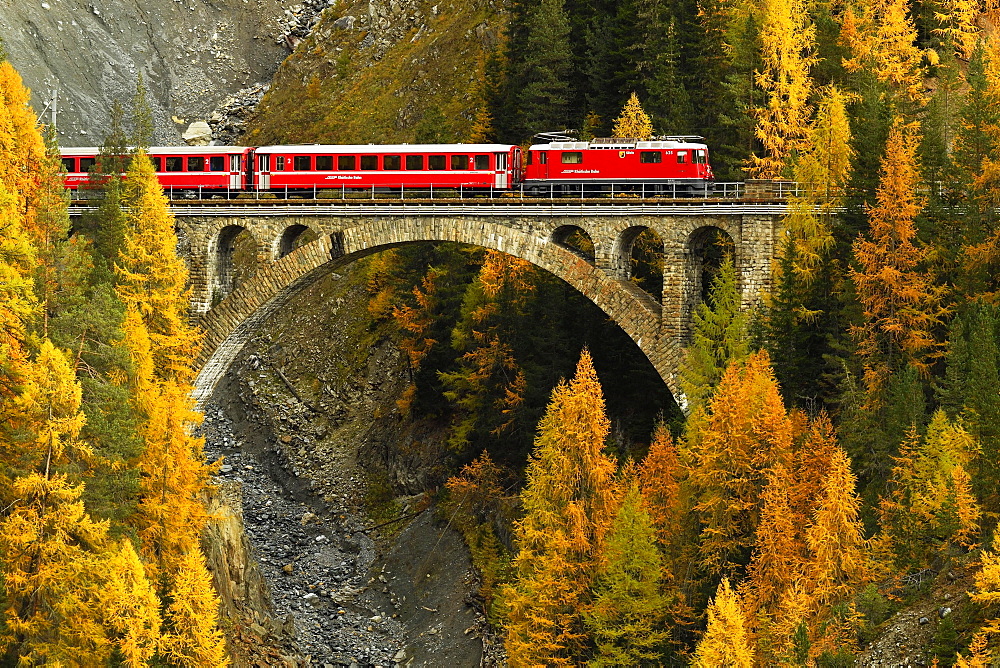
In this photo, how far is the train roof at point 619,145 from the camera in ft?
174

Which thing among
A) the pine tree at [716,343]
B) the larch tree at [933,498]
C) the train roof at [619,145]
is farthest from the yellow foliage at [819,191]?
the larch tree at [933,498]

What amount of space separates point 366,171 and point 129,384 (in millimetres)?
16570

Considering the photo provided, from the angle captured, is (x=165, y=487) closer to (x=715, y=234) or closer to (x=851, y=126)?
(x=715, y=234)

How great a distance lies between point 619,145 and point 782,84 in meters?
9.53

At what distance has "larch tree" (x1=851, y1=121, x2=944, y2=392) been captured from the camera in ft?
143

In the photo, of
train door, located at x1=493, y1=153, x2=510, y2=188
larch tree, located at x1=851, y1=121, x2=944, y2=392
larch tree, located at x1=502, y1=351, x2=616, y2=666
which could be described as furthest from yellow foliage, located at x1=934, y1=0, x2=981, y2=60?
larch tree, located at x1=502, y1=351, x2=616, y2=666

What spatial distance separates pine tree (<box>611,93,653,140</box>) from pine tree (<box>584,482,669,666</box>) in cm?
2454

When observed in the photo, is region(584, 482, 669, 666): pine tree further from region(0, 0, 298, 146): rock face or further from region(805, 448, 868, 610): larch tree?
region(0, 0, 298, 146): rock face

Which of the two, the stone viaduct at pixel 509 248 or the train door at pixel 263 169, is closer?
the stone viaduct at pixel 509 248

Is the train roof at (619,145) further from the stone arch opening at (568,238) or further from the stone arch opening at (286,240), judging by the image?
the stone arch opening at (286,240)

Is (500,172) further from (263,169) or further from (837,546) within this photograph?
(837,546)

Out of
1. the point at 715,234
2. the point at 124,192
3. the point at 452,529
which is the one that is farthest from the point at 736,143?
the point at 124,192

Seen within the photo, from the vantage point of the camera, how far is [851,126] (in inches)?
2010

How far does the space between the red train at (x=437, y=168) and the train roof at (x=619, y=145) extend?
0.13ft
